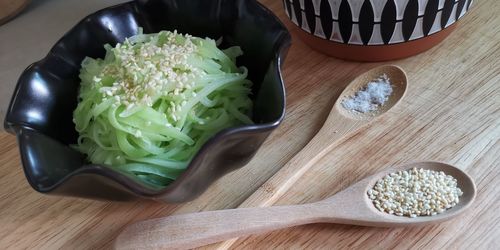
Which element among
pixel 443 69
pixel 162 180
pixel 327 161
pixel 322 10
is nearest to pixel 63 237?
pixel 162 180

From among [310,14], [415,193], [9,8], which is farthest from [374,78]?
[9,8]

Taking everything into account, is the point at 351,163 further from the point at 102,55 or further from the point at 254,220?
the point at 102,55

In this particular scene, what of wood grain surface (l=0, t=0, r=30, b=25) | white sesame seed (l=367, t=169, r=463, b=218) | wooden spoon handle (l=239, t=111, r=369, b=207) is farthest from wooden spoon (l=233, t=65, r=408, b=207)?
wood grain surface (l=0, t=0, r=30, b=25)

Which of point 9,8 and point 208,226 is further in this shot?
point 9,8

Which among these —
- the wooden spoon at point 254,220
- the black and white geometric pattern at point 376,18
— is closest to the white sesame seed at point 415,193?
the wooden spoon at point 254,220

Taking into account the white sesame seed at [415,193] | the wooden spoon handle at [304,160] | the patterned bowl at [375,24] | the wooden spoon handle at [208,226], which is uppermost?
the patterned bowl at [375,24]

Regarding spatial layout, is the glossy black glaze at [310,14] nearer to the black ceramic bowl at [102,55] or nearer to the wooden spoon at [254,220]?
the black ceramic bowl at [102,55]

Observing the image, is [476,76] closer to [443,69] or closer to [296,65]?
[443,69]
